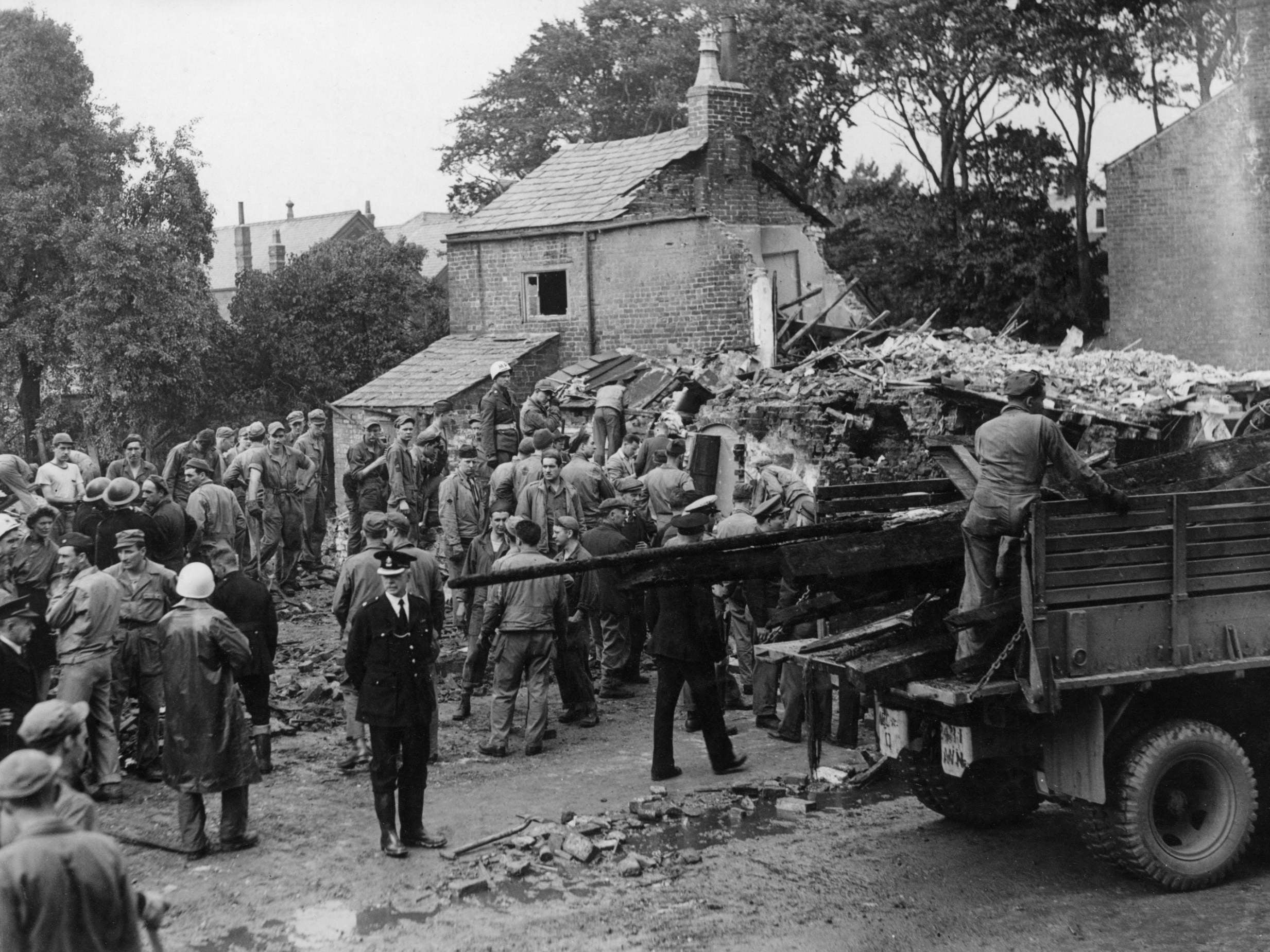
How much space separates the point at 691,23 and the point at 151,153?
2051 cm

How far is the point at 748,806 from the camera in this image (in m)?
9.23

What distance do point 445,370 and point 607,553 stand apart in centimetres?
1368

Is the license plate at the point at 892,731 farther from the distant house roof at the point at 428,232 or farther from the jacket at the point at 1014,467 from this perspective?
the distant house roof at the point at 428,232

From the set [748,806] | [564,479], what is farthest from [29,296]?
[748,806]

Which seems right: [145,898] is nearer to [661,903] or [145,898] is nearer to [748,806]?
[661,903]

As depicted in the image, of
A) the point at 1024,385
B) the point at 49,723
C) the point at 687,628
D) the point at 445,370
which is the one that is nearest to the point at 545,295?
the point at 445,370

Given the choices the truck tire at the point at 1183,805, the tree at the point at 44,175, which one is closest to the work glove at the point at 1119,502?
the truck tire at the point at 1183,805

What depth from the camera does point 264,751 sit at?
9.92m

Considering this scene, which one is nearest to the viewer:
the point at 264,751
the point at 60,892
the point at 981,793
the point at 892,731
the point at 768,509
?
the point at 60,892

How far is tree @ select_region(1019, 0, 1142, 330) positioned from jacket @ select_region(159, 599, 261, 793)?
2975 centimetres

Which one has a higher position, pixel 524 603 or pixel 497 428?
pixel 497 428

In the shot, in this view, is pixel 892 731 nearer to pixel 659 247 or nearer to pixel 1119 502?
pixel 1119 502

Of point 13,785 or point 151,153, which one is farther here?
point 151,153

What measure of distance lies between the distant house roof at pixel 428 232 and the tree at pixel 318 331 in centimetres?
2550
